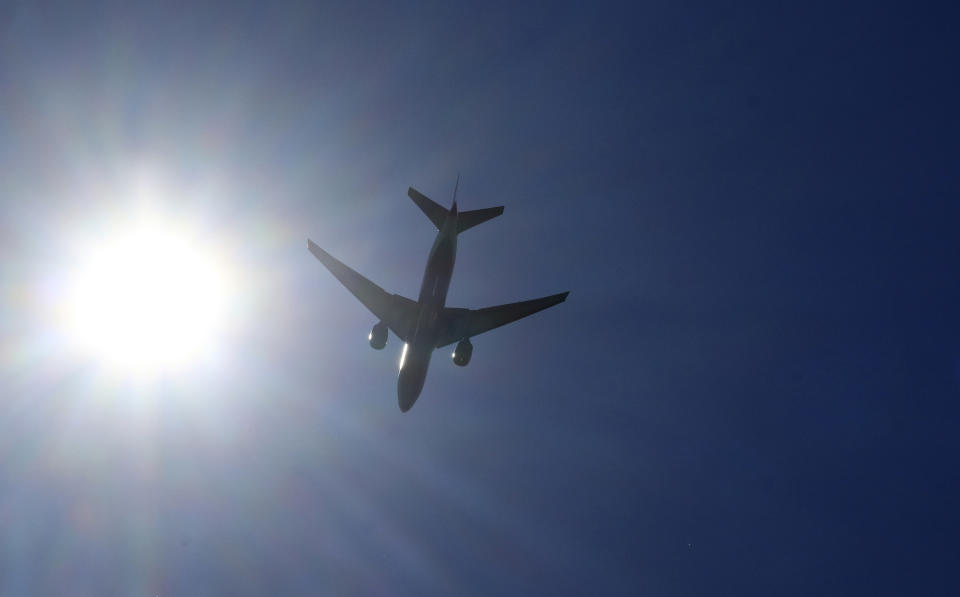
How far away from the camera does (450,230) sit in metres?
39.2

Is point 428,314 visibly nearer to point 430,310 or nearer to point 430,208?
point 430,310

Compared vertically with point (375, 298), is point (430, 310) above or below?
below

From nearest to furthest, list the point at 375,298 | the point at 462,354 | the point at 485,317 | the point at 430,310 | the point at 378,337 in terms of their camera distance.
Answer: the point at 430,310 → the point at 462,354 → the point at 378,337 → the point at 485,317 → the point at 375,298

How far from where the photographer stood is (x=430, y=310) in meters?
40.5

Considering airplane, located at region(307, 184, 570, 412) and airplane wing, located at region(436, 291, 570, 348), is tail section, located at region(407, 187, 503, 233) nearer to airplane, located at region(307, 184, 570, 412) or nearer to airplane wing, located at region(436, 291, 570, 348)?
airplane, located at region(307, 184, 570, 412)

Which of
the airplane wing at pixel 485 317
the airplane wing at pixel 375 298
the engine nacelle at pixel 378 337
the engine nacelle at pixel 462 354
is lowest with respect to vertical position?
the engine nacelle at pixel 462 354

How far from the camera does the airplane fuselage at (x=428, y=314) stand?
129 feet

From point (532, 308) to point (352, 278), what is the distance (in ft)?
43.3

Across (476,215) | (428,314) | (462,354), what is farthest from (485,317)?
(476,215)

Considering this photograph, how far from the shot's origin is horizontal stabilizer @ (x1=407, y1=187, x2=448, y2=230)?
41688 millimetres

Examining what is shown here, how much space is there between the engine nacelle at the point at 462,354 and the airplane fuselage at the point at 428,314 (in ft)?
5.85

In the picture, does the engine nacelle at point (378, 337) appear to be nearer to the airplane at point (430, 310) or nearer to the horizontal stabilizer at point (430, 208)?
the airplane at point (430, 310)

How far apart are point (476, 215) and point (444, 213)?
216cm

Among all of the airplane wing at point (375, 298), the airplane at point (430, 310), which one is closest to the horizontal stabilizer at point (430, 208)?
the airplane at point (430, 310)
